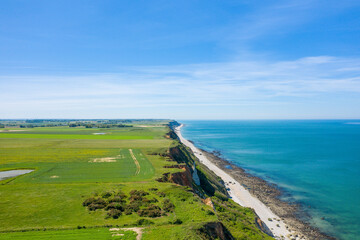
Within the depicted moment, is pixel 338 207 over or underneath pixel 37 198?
underneath

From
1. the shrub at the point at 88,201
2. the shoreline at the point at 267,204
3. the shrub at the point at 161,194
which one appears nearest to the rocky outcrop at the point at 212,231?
the shrub at the point at 161,194

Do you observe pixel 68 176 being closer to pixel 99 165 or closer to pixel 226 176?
pixel 99 165

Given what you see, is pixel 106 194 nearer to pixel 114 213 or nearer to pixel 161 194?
pixel 114 213

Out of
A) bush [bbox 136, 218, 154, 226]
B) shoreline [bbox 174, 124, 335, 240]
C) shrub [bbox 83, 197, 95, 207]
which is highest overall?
shrub [bbox 83, 197, 95, 207]

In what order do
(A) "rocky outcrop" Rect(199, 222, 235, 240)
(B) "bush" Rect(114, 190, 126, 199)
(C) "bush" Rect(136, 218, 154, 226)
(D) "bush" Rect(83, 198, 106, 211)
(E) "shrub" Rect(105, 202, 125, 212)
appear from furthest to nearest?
(B) "bush" Rect(114, 190, 126, 199), (D) "bush" Rect(83, 198, 106, 211), (E) "shrub" Rect(105, 202, 125, 212), (C) "bush" Rect(136, 218, 154, 226), (A) "rocky outcrop" Rect(199, 222, 235, 240)

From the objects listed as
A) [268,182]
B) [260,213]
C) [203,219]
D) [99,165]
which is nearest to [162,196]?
[203,219]

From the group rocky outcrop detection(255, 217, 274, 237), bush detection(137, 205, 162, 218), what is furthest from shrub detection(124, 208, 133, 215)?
rocky outcrop detection(255, 217, 274, 237)

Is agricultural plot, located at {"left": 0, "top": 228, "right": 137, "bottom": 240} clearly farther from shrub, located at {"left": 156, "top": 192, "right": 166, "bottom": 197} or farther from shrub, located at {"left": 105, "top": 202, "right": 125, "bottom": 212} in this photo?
shrub, located at {"left": 156, "top": 192, "right": 166, "bottom": 197}

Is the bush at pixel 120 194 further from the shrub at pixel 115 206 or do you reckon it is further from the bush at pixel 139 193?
the shrub at pixel 115 206

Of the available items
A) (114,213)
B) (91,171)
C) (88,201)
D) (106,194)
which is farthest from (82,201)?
(91,171)
